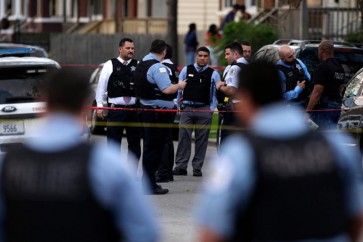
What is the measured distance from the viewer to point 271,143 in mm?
4945

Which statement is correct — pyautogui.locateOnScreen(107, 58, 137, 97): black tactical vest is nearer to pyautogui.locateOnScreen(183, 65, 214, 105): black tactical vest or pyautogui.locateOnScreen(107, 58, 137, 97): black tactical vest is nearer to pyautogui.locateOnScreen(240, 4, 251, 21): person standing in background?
pyautogui.locateOnScreen(183, 65, 214, 105): black tactical vest

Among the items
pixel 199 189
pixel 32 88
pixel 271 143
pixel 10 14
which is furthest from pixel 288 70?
pixel 10 14

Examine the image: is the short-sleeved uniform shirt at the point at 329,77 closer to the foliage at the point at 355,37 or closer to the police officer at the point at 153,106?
the police officer at the point at 153,106

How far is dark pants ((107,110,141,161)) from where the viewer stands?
1401 cm

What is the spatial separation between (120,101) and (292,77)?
90.8 inches

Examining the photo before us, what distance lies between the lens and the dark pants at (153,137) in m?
13.6

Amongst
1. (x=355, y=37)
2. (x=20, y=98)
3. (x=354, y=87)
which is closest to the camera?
(x=20, y=98)

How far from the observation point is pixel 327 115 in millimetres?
15633

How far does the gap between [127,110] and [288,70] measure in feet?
7.48

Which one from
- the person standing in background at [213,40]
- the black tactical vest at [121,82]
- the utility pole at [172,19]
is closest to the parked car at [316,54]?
the black tactical vest at [121,82]

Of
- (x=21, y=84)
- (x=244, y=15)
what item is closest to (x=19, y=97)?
(x=21, y=84)

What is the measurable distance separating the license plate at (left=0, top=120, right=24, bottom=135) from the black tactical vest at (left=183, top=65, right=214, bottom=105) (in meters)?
2.55

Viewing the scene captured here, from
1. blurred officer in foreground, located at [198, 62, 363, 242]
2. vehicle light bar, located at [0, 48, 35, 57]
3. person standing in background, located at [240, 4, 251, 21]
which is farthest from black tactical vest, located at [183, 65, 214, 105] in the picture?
person standing in background, located at [240, 4, 251, 21]

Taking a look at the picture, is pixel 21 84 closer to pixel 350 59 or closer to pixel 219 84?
pixel 219 84
